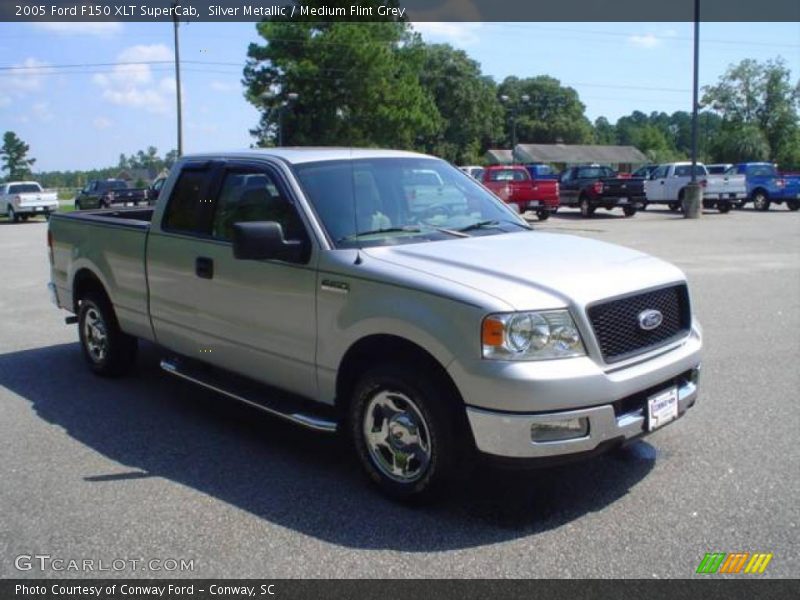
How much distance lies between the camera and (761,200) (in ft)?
105

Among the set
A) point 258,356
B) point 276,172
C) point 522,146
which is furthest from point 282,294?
point 522,146

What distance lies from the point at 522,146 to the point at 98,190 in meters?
73.5

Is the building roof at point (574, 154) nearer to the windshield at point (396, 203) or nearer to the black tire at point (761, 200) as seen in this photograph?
the black tire at point (761, 200)

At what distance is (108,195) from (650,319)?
127ft

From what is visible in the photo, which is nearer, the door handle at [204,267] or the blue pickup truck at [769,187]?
the door handle at [204,267]

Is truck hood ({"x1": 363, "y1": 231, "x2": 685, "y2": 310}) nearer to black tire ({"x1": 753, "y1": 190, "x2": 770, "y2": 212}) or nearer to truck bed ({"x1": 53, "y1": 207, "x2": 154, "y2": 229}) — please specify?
truck bed ({"x1": 53, "y1": 207, "x2": 154, "y2": 229})

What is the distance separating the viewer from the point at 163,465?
4859 millimetres

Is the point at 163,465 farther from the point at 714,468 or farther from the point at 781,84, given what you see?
the point at 781,84

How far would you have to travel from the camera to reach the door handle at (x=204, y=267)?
5294 millimetres

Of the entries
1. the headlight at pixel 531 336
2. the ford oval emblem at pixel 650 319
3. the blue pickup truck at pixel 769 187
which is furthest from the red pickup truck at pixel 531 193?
the headlight at pixel 531 336

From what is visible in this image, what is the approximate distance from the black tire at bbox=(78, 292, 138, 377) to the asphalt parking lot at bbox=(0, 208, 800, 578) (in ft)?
0.57

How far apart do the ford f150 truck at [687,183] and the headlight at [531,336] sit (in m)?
27.2

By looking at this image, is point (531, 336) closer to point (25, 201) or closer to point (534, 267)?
point (534, 267)

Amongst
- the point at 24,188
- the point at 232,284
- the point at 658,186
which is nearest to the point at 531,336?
the point at 232,284
